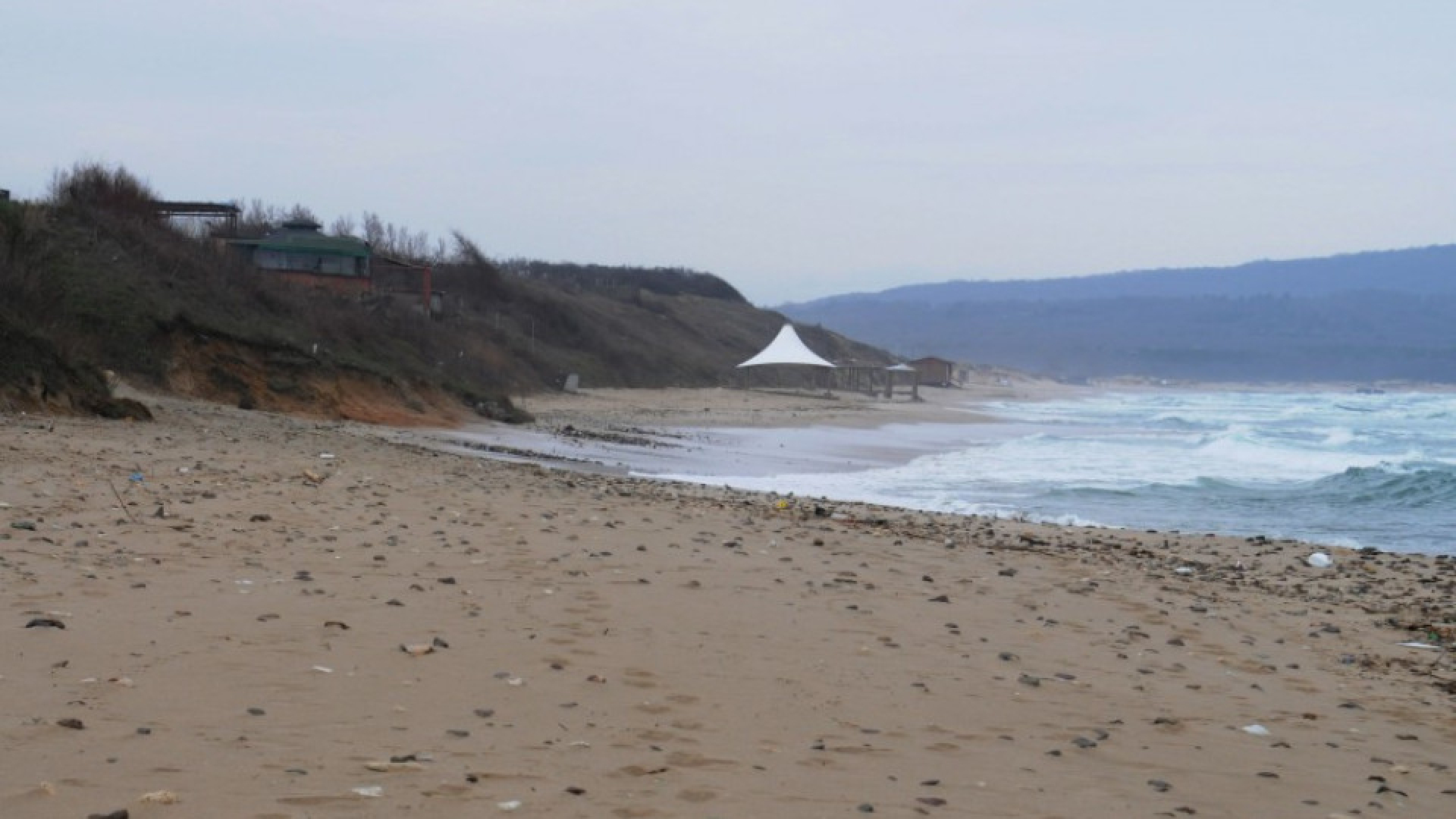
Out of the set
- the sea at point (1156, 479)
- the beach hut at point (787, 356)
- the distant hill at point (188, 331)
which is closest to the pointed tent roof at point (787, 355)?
the beach hut at point (787, 356)

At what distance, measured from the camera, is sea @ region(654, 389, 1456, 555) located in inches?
609

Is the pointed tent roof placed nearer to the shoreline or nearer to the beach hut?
the beach hut

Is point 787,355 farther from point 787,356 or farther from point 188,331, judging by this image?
point 188,331

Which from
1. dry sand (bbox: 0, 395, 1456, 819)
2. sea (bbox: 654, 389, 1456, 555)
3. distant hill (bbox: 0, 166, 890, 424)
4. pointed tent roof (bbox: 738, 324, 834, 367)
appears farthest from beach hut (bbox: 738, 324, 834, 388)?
dry sand (bbox: 0, 395, 1456, 819)

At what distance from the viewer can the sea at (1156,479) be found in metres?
15.5

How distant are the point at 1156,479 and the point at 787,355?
111 ft

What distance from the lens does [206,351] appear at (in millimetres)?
20422

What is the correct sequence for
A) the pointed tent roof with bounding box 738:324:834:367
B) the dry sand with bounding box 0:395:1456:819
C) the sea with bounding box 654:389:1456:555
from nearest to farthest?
the dry sand with bounding box 0:395:1456:819
the sea with bounding box 654:389:1456:555
the pointed tent roof with bounding box 738:324:834:367

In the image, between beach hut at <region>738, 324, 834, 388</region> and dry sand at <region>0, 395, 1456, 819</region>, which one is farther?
beach hut at <region>738, 324, 834, 388</region>

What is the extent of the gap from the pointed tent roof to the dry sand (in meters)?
43.4

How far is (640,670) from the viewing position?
17.5 ft

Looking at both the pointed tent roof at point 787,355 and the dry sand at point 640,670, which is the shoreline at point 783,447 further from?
the pointed tent roof at point 787,355

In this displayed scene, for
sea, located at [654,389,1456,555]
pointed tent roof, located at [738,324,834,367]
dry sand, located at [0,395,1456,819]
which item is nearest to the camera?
dry sand, located at [0,395,1456,819]

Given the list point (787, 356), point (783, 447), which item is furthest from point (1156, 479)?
point (787, 356)
